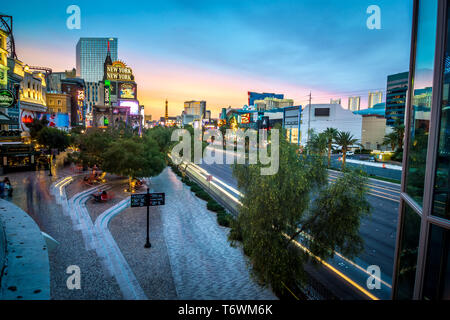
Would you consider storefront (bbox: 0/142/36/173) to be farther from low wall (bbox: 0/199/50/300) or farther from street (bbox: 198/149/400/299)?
street (bbox: 198/149/400/299)

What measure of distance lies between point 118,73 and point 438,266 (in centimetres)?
9694

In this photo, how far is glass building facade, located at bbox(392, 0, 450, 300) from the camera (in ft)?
14.5

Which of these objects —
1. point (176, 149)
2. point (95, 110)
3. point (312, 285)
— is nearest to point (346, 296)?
point (312, 285)

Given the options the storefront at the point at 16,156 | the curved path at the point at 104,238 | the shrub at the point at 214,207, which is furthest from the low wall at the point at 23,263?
the storefront at the point at 16,156

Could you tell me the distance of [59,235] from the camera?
1439 cm

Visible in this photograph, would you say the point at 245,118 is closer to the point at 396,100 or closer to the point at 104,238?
the point at 396,100

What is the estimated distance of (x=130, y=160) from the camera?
23.6 meters

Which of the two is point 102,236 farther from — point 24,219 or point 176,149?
point 176,149

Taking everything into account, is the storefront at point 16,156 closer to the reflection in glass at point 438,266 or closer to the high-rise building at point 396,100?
the reflection in glass at point 438,266

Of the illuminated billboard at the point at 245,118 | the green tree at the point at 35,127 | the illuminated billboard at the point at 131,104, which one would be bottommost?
the green tree at the point at 35,127

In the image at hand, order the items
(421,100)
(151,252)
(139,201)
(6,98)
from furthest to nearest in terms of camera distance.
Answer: (6,98), (139,201), (151,252), (421,100)

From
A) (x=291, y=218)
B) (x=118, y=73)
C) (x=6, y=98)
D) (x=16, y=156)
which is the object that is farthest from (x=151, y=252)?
(x=118, y=73)

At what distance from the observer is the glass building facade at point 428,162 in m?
4.41
